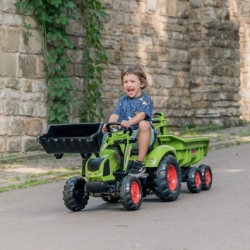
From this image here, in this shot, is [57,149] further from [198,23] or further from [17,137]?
[198,23]

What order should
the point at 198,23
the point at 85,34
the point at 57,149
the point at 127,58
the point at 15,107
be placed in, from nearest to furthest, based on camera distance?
the point at 57,149 → the point at 15,107 → the point at 85,34 → the point at 127,58 → the point at 198,23

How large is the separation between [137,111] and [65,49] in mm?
5820

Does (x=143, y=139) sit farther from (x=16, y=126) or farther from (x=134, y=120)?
(x=16, y=126)

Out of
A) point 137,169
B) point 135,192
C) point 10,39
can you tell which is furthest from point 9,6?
point 135,192

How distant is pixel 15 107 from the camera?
12922mm

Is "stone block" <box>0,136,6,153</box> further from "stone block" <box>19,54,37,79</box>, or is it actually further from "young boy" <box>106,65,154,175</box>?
"young boy" <box>106,65,154,175</box>

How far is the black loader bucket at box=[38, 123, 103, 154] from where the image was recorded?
733cm

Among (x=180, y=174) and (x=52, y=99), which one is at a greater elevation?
(x=52, y=99)

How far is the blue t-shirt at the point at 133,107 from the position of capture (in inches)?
320

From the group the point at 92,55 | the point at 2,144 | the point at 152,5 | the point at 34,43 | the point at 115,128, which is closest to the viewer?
the point at 115,128

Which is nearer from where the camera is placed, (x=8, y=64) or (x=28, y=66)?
(x=8, y=64)

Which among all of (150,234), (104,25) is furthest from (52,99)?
(150,234)

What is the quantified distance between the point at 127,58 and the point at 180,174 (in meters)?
7.56

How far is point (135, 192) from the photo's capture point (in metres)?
7.59
